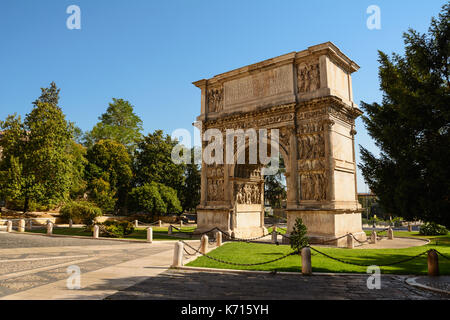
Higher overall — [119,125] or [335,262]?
[119,125]

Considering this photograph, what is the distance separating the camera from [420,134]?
819cm

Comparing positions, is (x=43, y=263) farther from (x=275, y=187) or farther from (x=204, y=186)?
(x=275, y=187)

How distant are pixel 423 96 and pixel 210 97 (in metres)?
17.0

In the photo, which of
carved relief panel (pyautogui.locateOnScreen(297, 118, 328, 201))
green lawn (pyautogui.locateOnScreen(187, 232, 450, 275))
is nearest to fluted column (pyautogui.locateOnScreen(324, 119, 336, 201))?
carved relief panel (pyautogui.locateOnScreen(297, 118, 328, 201))

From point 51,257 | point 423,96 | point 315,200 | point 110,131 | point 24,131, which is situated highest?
point 110,131

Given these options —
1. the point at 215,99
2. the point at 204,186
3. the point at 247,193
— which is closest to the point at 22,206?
the point at 204,186

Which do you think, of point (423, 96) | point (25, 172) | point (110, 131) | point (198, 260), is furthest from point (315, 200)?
point (110, 131)

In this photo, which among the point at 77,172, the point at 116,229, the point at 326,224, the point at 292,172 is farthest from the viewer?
the point at 77,172

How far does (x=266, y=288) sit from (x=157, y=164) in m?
35.4

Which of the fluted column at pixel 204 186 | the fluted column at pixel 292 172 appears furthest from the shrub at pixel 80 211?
the fluted column at pixel 292 172

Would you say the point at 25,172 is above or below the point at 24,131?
below
